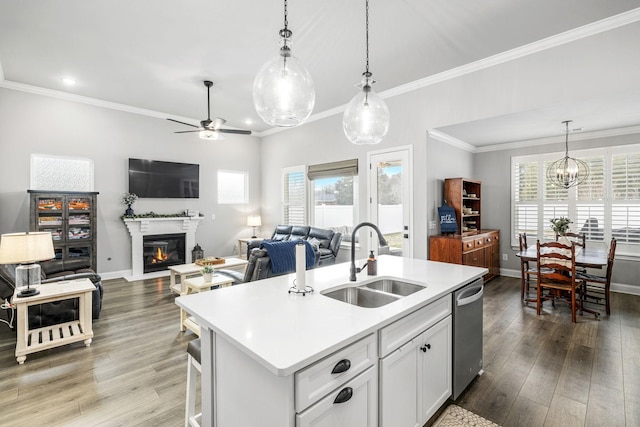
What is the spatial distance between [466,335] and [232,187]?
21.0ft

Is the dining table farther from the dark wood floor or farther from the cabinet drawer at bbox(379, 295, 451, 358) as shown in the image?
the cabinet drawer at bbox(379, 295, 451, 358)

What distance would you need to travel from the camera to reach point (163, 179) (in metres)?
6.19

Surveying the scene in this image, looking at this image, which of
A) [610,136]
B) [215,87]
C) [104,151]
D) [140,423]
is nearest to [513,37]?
[610,136]

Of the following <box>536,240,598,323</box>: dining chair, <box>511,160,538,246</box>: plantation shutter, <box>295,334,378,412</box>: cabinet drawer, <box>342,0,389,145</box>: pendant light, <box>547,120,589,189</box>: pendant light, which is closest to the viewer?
<box>295,334,378,412</box>: cabinet drawer

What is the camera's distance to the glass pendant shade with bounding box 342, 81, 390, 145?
235cm

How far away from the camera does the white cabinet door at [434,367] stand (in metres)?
1.74

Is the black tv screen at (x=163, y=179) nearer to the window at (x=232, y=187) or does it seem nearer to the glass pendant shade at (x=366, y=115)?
the window at (x=232, y=187)

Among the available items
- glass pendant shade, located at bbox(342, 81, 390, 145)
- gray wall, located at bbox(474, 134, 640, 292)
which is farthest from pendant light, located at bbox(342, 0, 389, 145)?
gray wall, located at bbox(474, 134, 640, 292)

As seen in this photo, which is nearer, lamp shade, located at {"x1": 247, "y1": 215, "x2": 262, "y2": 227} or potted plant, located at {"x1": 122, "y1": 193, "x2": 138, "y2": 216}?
potted plant, located at {"x1": 122, "y1": 193, "x2": 138, "y2": 216}

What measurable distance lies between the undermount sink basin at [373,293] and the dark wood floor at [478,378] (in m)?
0.94

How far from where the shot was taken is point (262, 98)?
71.2 inches

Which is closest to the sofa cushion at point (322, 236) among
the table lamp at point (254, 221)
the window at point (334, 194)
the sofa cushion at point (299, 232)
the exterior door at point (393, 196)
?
the sofa cushion at point (299, 232)

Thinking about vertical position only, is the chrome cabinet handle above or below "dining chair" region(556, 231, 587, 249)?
below

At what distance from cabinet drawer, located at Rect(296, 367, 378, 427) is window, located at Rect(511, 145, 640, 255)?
5.67 metres
